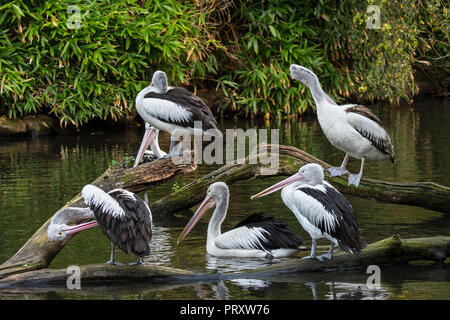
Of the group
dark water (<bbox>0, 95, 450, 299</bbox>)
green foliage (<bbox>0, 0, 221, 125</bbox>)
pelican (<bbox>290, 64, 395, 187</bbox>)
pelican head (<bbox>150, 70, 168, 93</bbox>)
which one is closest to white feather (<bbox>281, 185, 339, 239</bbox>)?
dark water (<bbox>0, 95, 450, 299</bbox>)

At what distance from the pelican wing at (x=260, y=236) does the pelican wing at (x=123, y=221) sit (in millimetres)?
1282

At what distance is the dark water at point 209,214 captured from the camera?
616 cm

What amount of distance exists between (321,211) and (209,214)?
130 inches

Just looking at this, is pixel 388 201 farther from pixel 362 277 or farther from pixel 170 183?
pixel 170 183

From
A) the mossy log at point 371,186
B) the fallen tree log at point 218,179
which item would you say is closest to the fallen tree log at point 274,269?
the fallen tree log at point 218,179

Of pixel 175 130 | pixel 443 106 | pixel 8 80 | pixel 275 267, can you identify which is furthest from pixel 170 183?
pixel 443 106

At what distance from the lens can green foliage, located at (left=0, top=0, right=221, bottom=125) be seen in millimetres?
16156

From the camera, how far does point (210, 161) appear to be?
13.1 m

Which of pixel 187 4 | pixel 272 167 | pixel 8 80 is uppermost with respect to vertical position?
pixel 187 4

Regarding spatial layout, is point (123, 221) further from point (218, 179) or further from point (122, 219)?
point (218, 179)

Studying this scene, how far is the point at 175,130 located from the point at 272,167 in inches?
42.5

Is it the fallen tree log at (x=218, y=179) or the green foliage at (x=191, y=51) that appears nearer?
the fallen tree log at (x=218, y=179)

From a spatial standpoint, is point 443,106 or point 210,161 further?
point 443,106
